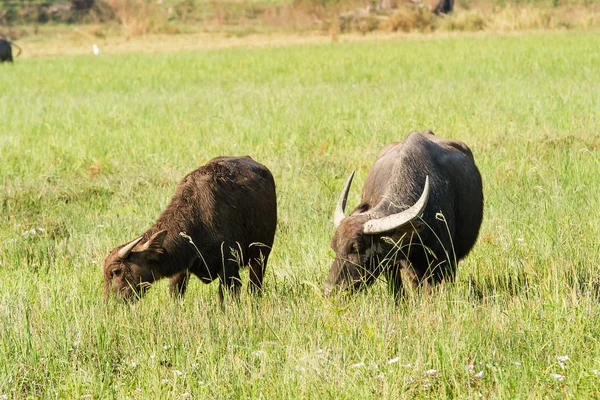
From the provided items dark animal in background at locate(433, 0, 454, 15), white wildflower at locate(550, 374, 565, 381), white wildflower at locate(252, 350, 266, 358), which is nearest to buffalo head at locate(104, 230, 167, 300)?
white wildflower at locate(252, 350, 266, 358)

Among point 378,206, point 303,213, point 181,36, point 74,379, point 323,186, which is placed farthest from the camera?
point 181,36

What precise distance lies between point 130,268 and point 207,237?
59cm

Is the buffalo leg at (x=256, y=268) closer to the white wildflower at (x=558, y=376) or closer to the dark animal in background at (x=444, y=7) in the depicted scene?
the white wildflower at (x=558, y=376)

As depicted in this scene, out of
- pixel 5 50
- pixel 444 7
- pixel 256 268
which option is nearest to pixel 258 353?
pixel 256 268

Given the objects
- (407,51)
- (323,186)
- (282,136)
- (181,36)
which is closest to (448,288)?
(323,186)

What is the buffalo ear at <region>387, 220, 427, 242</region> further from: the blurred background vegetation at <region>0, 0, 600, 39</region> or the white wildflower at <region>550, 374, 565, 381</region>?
the blurred background vegetation at <region>0, 0, 600, 39</region>

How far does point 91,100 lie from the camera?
612 inches

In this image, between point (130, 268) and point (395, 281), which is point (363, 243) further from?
point (130, 268)

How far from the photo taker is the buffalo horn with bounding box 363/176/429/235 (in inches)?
189

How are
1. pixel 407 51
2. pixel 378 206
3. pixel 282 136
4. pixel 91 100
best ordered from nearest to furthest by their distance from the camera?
pixel 378 206
pixel 282 136
pixel 91 100
pixel 407 51

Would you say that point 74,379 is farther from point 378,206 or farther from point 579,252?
point 579,252

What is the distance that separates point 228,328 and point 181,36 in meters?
34.7

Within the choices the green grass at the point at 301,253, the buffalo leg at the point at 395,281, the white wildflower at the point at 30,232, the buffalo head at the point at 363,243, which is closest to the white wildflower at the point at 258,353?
the green grass at the point at 301,253

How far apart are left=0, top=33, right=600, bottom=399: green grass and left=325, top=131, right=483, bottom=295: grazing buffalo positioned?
18 centimetres
